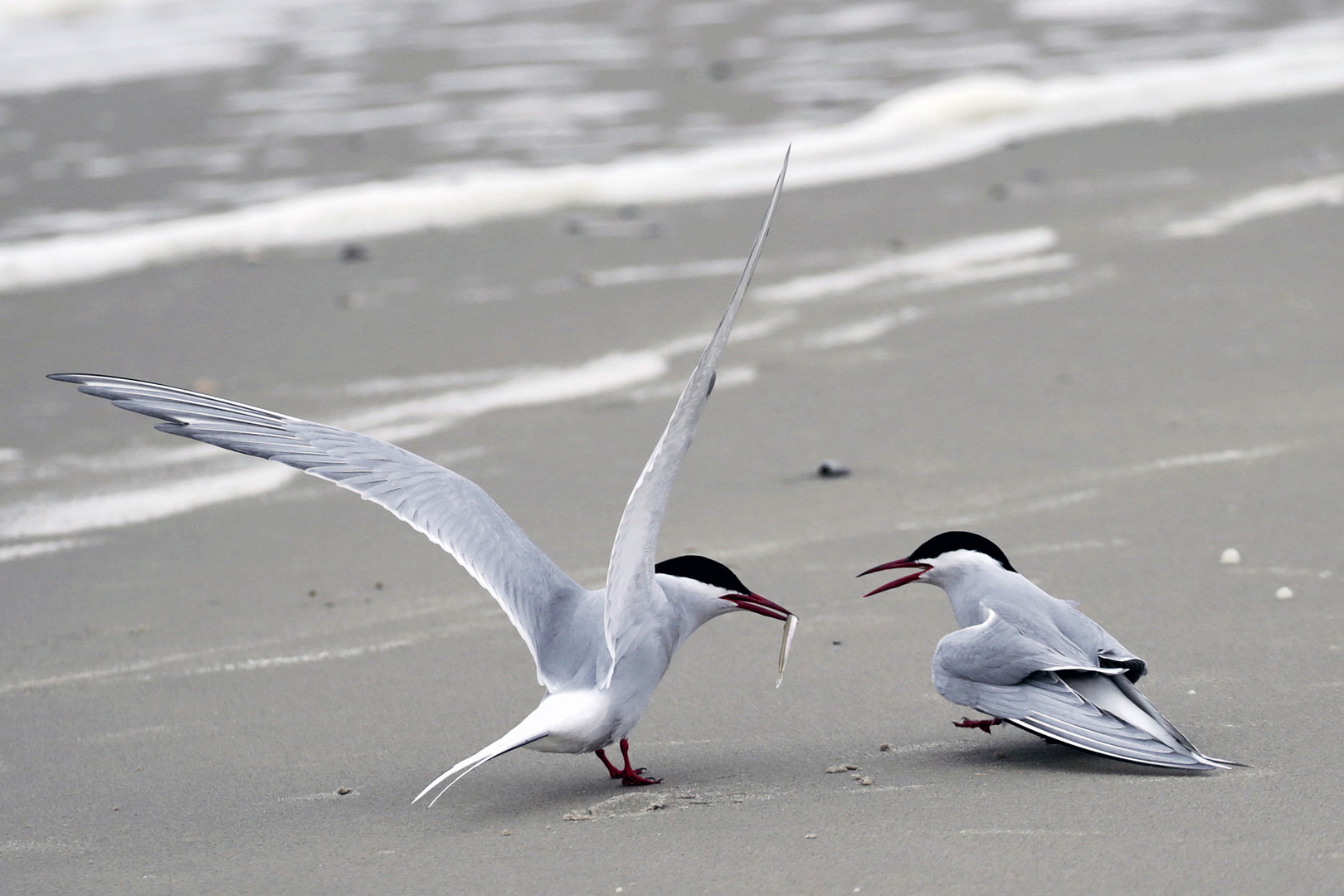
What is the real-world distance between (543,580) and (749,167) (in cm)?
650

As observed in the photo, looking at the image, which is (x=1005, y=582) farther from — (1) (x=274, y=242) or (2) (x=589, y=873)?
(1) (x=274, y=242)

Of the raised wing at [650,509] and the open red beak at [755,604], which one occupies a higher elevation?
the raised wing at [650,509]

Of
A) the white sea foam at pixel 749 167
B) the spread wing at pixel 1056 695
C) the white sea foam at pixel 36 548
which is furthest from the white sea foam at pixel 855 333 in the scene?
the spread wing at pixel 1056 695

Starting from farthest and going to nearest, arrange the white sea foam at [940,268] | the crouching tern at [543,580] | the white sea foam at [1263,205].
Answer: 1. the white sea foam at [1263,205]
2. the white sea foam at [940,268]
3. the crouching tern at [543,580]

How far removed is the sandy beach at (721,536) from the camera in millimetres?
2930

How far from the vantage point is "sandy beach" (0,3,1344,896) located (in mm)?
2930

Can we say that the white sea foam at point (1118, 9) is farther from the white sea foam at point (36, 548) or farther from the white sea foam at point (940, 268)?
the white sea foam at point (36, 548)

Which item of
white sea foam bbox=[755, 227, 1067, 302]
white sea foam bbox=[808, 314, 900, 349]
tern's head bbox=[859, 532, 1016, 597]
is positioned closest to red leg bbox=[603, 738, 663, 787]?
tern's head bbox=[859, 532, 1016, 597]

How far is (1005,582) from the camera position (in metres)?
3.33

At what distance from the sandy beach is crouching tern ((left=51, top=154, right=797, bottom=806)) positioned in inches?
7.9

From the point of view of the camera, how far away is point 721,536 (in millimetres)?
4688

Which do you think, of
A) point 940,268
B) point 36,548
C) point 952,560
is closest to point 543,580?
point 952,560

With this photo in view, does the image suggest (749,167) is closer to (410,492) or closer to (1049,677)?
(410,492)

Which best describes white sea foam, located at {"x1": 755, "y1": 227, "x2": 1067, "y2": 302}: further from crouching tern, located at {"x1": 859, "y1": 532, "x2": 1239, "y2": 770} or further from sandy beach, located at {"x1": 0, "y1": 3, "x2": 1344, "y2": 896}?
crouching tern, located at {"x1": 859, "y1": 532, "x2": 1239, "y2": 770}
